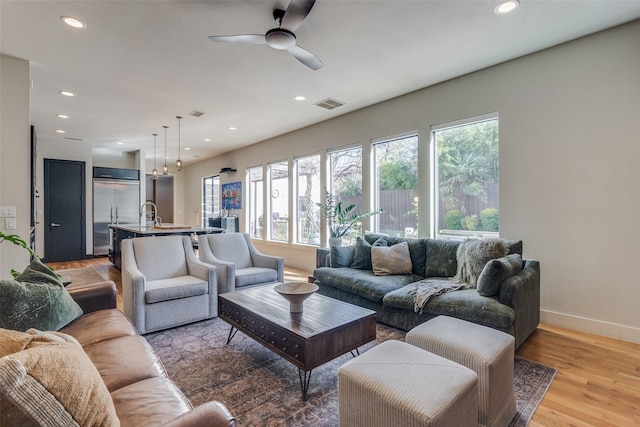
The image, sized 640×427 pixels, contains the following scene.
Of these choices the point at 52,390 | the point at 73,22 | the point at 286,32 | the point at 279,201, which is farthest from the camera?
the point at 279,201

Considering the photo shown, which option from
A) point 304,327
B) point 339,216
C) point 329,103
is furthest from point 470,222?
point 304,327

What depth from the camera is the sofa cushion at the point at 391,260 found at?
11.7 ft

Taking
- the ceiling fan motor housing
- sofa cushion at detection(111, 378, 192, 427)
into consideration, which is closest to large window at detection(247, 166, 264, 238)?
the ceiling fan motor housing

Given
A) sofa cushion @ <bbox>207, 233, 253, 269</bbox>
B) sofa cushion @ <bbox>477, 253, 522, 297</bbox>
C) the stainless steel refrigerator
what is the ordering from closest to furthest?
sofa cushion @ <bbox>477, 253, 522, 297</bbox> → sofa cushion @ <bbox>207, 233, 253, 269</bbox> → the stainless steel refrigerator

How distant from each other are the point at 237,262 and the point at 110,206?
5.77m

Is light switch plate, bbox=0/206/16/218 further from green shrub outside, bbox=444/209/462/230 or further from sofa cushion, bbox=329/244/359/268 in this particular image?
green shrub outside, bbox=444/209/462/230

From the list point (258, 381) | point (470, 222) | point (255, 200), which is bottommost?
point (258, 381)

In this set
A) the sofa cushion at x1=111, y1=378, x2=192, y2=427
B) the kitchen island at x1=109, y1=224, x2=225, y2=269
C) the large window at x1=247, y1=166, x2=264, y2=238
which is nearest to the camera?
the sofa cushion at x1=111, y1=378, x2=192, y2=427

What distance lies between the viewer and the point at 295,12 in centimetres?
221

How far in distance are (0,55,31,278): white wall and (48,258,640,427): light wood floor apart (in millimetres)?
4931

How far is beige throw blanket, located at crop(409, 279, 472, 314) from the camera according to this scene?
2.73 metres

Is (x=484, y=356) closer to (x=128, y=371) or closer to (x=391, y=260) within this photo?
(x=128, y=371)

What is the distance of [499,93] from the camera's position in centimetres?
356

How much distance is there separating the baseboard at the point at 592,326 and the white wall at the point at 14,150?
5708 mm
